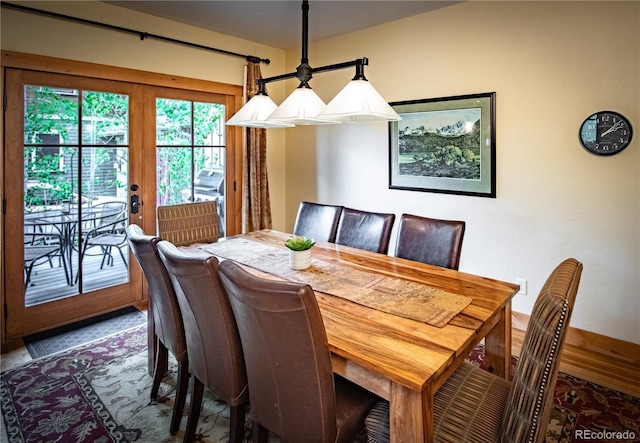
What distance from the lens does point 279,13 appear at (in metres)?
3.46

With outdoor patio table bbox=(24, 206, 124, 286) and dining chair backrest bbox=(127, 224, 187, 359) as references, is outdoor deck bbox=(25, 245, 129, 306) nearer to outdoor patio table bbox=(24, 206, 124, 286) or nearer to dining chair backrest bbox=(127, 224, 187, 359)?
outdoor patio table bbox=(24, 206, 124, 286)

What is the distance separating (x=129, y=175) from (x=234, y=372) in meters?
2.58

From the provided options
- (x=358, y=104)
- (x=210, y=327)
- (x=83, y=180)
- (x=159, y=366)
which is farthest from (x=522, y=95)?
(x=83, y=180)

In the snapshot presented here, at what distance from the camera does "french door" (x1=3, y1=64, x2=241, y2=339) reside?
2924 millimetres

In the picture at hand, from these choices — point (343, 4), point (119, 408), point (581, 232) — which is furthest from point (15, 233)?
point (581, 232)

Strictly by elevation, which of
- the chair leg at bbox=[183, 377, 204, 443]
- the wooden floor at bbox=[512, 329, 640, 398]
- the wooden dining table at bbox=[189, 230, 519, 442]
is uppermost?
the wooden dining table at bbox=[189, 230, 519, 442]

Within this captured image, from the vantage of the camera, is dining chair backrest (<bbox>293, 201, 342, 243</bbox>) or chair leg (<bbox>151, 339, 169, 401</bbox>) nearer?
chair leg (<bbox>151, 339, 169, 401</bbox>)

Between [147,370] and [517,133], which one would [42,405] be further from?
[517,133]

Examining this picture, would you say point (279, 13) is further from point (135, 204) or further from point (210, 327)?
point (210, 327)

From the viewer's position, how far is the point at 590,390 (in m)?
2.31

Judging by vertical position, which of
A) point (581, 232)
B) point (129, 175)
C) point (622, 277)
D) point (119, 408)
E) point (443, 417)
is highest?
point (129, 175)

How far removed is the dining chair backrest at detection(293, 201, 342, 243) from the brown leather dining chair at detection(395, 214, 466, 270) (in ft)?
1.88
